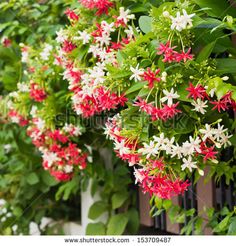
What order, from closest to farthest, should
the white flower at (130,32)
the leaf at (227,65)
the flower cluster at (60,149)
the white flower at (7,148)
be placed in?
the leaf at (227,65) → the white flower at (130,32) → the flower cluster at (60,149) → the white flower at (7,148)

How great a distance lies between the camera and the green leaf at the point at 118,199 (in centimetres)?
253

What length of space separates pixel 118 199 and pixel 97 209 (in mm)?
158

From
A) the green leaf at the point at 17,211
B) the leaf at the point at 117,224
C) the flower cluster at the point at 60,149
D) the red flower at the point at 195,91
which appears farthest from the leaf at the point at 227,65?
the green leaf at the point at 17,211

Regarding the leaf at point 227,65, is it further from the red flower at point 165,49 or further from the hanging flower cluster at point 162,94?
the red flower at point 165,49

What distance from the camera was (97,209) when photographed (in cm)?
263

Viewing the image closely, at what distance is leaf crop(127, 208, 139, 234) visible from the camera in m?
2.49

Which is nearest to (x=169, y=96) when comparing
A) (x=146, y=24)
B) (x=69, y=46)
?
(x=146, y=24)

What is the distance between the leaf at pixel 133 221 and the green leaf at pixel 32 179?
0.55 metres

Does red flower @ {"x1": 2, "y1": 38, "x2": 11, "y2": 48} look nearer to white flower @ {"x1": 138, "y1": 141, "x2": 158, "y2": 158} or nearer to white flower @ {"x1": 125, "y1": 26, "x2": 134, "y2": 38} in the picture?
white flower @ {"x1": 125, "y1": 26, "x2": 134, "y2": 38}

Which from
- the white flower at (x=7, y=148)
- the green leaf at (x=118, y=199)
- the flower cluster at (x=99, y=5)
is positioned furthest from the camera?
the white flower at (x=7, y=148)

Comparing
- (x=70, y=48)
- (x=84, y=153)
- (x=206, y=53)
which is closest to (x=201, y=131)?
(x=206, y=53)

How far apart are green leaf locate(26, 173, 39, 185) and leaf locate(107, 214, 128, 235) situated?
1.56 feet

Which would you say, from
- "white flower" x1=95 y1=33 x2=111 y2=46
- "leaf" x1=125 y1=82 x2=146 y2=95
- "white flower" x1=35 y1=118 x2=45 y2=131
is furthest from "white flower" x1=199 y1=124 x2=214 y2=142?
"white flower" x1=35 y1=118 x2=45 y2=131

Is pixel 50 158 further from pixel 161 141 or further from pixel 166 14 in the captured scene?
pixel 166 14
